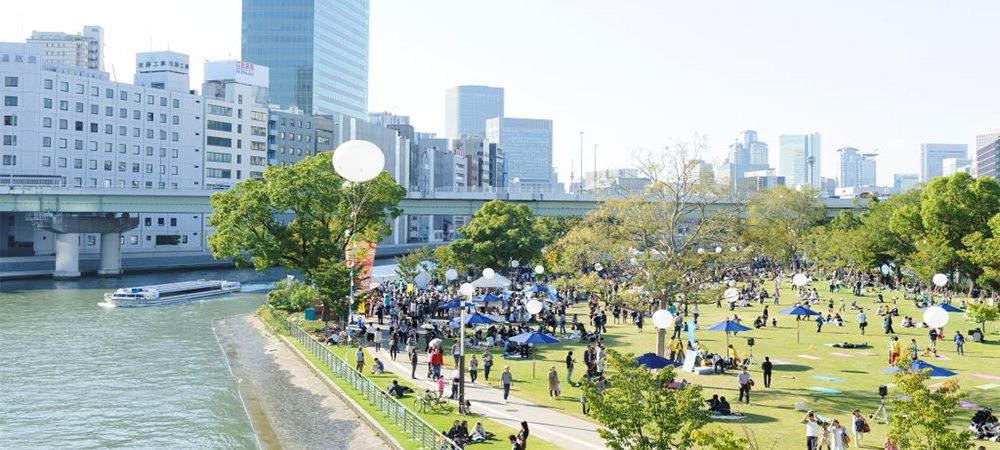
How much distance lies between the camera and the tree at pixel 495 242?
220ft

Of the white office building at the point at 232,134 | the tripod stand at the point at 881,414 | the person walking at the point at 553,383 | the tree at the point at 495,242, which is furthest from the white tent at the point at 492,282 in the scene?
the white office building at the point at 232,134

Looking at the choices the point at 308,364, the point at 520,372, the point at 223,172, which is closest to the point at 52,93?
the point at 223,172

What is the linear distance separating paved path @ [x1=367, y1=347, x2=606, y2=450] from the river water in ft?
23.5

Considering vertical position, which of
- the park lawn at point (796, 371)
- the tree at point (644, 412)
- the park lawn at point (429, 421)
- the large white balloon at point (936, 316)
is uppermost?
the large white balloon at point (936, 316)

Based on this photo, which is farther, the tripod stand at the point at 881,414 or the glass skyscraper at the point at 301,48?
the glass skyscraper at the point at 301,48

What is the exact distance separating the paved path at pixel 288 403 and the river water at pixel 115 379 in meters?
0.68

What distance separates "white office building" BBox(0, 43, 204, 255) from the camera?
9819 centimetres

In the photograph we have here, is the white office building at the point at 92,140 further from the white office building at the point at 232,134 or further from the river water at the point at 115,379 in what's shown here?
the river water at the point at 115,379

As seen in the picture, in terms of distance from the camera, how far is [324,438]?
25.9m

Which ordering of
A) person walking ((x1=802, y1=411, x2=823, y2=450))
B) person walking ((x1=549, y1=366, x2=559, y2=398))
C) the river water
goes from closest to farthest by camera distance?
1. person walking ((x1=802, y1=411, x2=823, y2=450))
2. the river water
3. person walking ((x1=549, y1=366, x2=559, y2=398))

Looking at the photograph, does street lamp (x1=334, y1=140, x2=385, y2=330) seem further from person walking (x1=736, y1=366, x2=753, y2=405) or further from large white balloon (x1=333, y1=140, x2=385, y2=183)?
person walking (x1=736, y1=366, x2=753, y2=405)

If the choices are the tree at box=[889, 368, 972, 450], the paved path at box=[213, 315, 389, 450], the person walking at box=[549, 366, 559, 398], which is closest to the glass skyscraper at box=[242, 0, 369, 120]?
the paved path at box=[213, 315, 389, 450]

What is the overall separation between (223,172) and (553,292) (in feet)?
252

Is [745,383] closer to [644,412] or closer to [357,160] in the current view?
[644,412]
